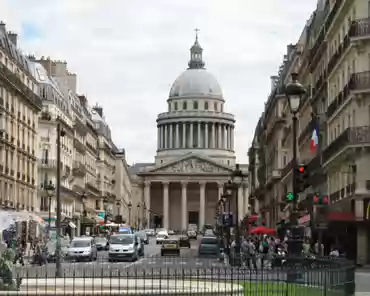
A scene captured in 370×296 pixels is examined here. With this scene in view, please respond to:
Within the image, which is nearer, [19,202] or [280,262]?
[280,262]

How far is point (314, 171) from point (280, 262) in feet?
114

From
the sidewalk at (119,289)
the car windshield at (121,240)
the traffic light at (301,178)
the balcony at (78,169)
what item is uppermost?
the balcony at (78,169)

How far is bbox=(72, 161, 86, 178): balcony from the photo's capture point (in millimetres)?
113625

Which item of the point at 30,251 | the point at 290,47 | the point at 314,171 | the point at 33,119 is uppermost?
the point at 290,47

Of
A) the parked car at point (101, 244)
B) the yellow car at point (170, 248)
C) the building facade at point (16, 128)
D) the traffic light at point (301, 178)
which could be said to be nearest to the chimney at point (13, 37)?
the building facade at point (16, 128)

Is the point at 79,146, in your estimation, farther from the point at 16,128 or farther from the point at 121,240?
the point at 121,240

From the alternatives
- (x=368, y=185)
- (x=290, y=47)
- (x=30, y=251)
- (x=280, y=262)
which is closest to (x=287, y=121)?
(x=290, y=47)

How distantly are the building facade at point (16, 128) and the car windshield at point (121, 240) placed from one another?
9.41m

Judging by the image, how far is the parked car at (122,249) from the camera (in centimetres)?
6625

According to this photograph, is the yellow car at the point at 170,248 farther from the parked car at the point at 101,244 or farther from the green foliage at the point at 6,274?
the green foliage at the point at 6,274

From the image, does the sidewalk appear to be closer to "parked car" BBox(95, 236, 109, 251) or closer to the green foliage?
the green foliage

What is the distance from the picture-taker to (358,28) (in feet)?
170

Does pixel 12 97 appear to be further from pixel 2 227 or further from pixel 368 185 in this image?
pixel 368 185

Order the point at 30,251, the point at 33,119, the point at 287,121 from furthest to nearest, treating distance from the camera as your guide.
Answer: the point at 287,121 → the point at 33,119 → the point at 30,251
